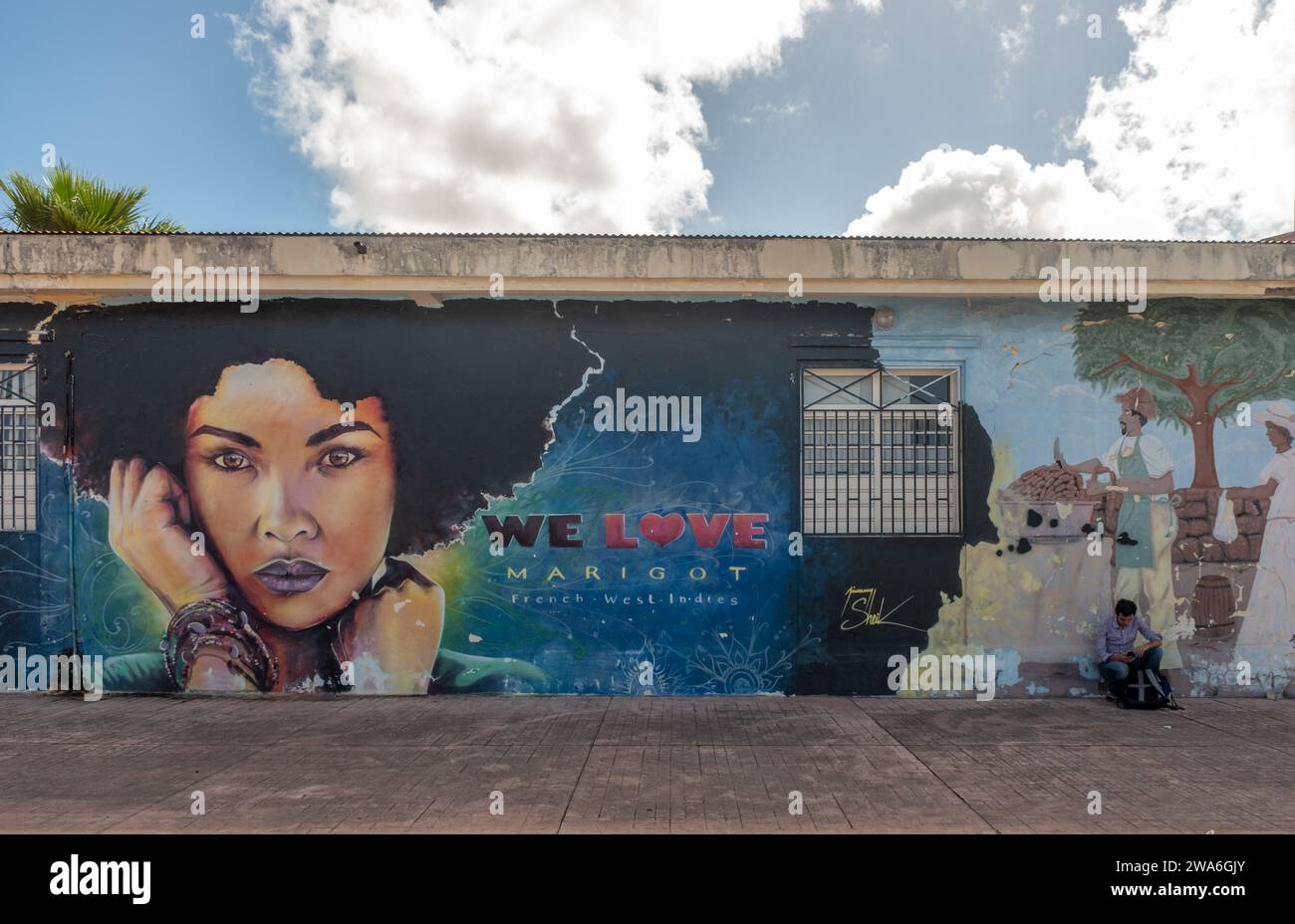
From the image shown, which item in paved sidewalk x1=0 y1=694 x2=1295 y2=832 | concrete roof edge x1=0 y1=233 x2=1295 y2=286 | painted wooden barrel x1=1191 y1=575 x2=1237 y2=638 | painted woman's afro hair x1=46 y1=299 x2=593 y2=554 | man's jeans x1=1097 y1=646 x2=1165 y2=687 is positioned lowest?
paved sidewalk x1=0 y1=694 x2=1295 y2=832

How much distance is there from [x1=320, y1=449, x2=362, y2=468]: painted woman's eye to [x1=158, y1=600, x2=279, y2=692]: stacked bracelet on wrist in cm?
162

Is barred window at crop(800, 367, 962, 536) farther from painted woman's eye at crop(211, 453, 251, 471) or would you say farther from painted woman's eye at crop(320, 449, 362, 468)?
painted woman's eye at crop(211, 453, 251, 471)

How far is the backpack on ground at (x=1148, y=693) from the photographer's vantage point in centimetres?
649

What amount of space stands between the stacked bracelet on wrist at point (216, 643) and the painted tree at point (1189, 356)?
8.20 m

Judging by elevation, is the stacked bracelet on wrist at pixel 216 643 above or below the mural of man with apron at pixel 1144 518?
below

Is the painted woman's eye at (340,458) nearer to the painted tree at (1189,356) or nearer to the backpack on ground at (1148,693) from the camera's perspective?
the painted tree at (1189,356)

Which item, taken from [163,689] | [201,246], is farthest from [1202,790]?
[201,246]

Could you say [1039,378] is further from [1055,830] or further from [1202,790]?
[1055,830]

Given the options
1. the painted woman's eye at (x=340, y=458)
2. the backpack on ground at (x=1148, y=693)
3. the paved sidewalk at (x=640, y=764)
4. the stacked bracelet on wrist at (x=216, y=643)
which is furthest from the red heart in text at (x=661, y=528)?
the backpack on ground at (x=1148, y=693)

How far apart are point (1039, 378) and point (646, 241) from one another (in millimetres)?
3933
